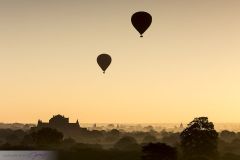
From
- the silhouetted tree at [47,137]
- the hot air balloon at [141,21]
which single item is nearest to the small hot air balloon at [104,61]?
the hot air balloon at [141,21]

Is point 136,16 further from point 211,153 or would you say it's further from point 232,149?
point 232,149

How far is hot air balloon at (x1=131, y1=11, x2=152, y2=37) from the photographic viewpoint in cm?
7725

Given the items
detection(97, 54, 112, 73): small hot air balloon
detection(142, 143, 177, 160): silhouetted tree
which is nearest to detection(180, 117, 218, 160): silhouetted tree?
detection(142, 143, 177, 160): silhouetted tree

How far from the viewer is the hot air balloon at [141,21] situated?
77.2 meters

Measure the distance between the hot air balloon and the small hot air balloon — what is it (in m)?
9.80

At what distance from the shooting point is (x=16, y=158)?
543 ft

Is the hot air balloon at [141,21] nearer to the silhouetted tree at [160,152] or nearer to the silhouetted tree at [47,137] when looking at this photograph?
the silhouetted tree at [160,152]

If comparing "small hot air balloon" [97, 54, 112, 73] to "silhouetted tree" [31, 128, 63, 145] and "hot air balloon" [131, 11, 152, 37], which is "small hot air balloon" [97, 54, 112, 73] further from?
"silhouetted tree" [31, 128, 63, 145]

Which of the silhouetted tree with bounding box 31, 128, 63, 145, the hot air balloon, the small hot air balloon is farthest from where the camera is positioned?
the silhouetted tree with bounding box 31, 128, 63, 145

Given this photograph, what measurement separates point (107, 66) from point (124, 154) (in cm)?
8900

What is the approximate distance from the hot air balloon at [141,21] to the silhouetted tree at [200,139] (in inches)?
1857

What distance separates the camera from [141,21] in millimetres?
79312

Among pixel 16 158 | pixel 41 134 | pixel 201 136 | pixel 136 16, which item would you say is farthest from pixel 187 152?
pixel 41 134

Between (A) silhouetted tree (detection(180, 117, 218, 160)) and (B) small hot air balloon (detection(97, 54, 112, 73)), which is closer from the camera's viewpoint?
(B) small hot air balloon (detection(97, 54, 112, 73))
